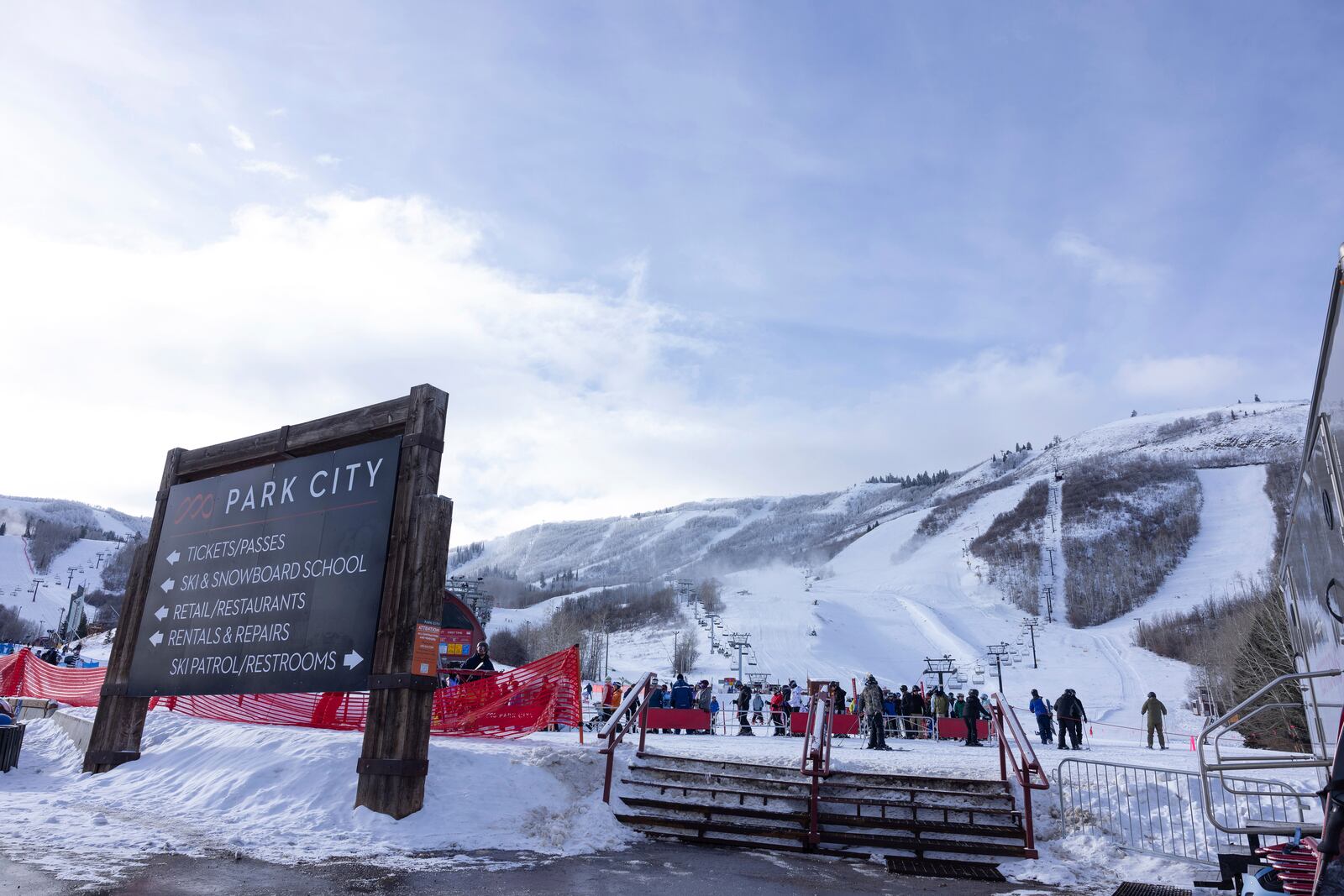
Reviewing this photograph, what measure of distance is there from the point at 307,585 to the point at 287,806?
8.06 feet

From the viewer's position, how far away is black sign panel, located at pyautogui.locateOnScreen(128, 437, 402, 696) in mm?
9555

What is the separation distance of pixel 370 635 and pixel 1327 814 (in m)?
8.11

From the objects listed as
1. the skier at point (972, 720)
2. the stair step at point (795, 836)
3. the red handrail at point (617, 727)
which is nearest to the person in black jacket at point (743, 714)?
the skier at point (972, 720)

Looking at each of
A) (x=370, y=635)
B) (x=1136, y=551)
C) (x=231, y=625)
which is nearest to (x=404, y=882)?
(x=370, y=635)

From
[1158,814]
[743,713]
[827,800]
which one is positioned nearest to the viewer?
[1158,814]

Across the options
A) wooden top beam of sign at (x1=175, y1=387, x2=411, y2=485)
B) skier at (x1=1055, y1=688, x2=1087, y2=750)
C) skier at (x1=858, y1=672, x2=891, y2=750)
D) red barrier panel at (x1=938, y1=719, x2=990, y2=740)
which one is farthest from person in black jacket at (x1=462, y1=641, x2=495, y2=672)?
skier at (x1=1055, y1=688, x2=1087, y2=750)

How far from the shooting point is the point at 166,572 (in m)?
11.9

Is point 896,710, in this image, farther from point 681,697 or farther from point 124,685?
point 124,685

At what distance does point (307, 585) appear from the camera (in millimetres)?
10062

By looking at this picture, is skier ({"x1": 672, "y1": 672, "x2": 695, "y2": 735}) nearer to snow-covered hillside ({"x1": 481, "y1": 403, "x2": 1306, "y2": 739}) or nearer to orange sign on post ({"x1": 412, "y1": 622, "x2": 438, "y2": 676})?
orange sign on post ({"x1": 412, "y1": 622, "x2": 438, "y2": 676})

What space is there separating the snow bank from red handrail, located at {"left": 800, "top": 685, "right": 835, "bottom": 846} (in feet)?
7.10

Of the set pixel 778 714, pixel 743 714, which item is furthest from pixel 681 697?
pixel 778 714

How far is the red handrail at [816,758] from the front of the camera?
9.87m

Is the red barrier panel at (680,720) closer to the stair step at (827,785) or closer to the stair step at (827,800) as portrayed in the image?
the stair step at (827,785)
